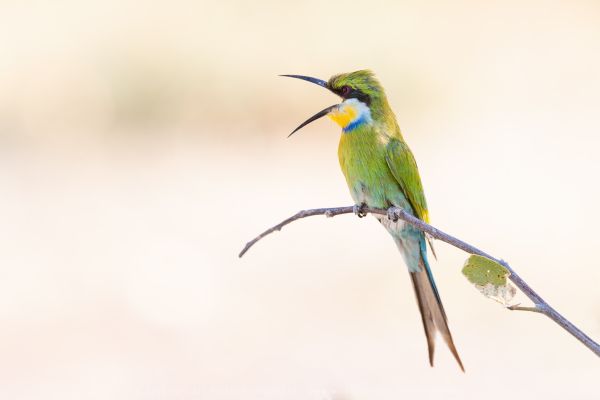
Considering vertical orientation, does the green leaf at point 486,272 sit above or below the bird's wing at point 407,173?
below

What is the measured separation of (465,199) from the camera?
6102 mm

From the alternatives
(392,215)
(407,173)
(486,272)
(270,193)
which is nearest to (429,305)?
(392,215)

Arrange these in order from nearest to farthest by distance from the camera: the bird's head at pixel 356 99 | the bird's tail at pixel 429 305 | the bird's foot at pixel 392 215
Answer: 1. the bird's tail at pixel 429 305
2. the bird's foot at pixel 392 215
3. the bird's head at pixel 356 99

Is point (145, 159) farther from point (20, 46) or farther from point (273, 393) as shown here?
point (273, 393)

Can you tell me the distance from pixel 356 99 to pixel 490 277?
1.48 metres

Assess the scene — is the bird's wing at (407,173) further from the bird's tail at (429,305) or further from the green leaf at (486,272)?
the green leaf at (486,272)

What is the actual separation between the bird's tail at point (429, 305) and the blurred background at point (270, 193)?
545 mm

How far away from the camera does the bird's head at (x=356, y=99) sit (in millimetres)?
2416

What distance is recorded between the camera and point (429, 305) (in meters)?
2.06

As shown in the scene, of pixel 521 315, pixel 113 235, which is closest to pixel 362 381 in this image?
pixel 521 315

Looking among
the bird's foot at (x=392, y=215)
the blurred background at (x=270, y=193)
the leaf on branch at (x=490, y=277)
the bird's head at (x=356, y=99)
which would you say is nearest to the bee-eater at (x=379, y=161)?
the bird's head at (x=356, y=99)

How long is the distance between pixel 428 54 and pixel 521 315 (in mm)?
3470

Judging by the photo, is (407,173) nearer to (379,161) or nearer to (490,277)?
(379,161)

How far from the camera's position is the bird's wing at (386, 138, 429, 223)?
2549mm
